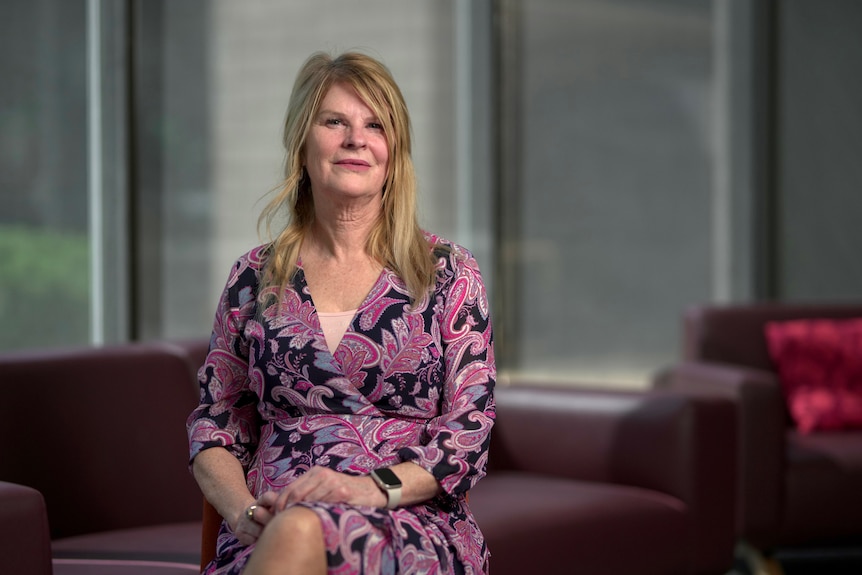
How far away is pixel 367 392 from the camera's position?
189 cm

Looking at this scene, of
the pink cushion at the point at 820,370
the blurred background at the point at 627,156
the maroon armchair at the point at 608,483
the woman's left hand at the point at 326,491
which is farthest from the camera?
the blurred background at the point at 627,156

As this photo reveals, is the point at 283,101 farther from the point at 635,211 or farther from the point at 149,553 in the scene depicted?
the point at 149,553

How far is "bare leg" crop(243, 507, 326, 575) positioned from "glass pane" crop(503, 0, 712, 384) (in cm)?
335

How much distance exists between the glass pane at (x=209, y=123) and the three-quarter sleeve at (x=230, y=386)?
1.55 meters

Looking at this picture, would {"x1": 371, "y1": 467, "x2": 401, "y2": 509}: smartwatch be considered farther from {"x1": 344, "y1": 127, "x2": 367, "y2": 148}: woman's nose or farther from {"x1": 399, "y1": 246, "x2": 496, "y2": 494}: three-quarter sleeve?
{"x1": 344, "y1": 127, "x2": 367, "y2": 148}: woman's nose

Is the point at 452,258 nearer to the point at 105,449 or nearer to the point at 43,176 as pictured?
the point at 105,449

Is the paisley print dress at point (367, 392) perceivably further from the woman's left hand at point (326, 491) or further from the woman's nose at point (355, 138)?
the woman's nose at point (355, 138)

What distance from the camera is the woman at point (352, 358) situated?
69.1 inches

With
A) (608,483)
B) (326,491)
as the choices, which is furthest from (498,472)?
(326,491)

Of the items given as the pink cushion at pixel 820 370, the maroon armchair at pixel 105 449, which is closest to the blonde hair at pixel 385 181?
the maroon armchair at pixel 105 449

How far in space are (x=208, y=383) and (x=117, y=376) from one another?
0.63 metres

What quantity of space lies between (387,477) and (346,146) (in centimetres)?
59

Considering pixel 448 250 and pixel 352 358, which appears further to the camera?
pixel 448 250

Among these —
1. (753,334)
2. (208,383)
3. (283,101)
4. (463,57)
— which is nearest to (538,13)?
(463,57)
